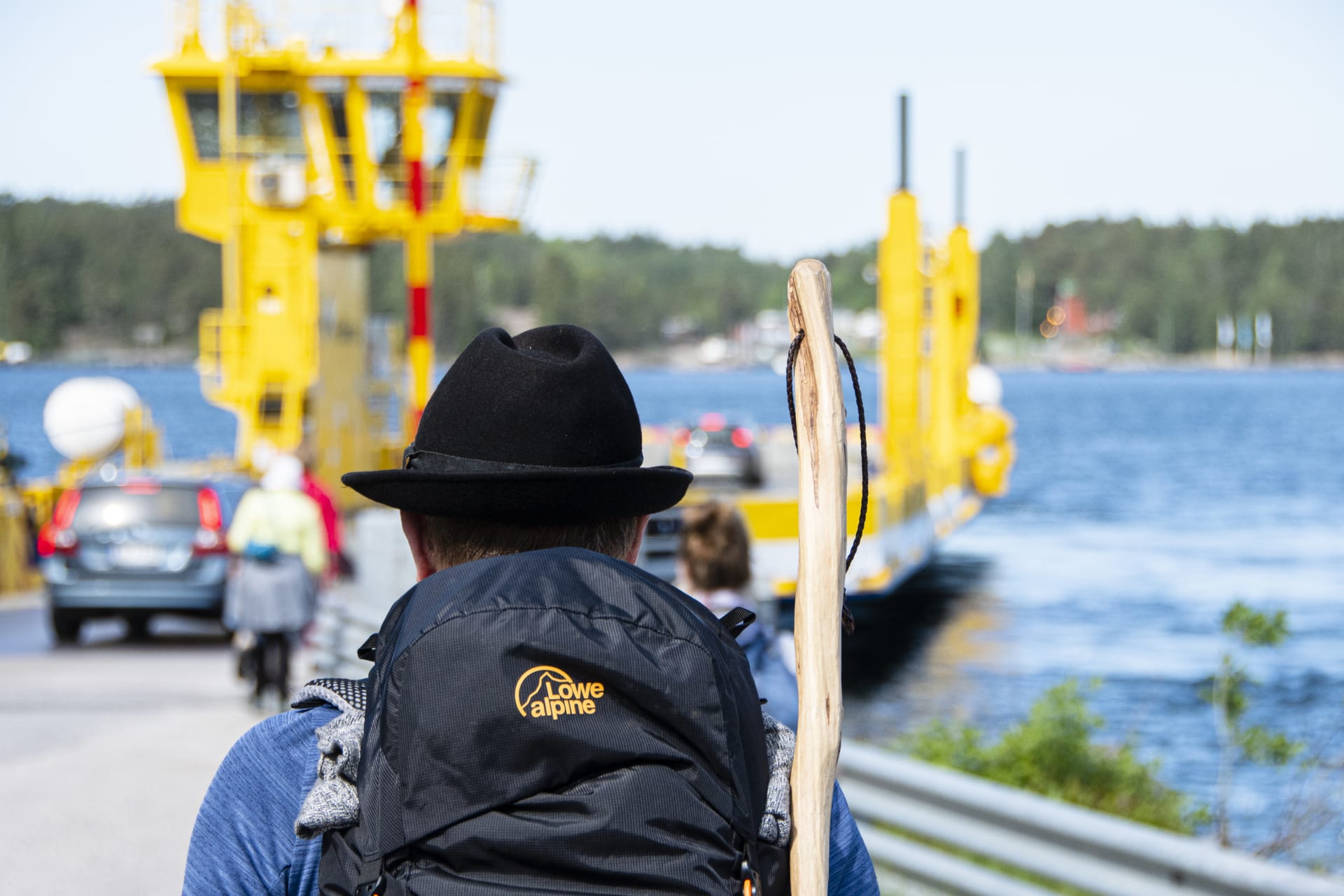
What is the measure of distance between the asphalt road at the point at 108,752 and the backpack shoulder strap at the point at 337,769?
5.05 meters

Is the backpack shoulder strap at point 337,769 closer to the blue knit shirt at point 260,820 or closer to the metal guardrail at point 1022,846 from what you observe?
the blue knit shirt at point 260,820

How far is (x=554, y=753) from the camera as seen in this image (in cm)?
147

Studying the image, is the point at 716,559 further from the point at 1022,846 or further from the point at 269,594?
the point at 269,594

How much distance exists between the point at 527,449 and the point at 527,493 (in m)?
0.08

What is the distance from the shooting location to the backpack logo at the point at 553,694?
148 centimetres

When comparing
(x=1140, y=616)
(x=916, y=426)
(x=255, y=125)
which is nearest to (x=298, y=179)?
(x=255, y=125)

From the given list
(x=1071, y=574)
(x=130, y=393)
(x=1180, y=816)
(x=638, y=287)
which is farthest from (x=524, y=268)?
(x=1180, y=816)

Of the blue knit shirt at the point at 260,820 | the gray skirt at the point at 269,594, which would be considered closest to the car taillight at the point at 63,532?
the gray skirt at the point at 269,594

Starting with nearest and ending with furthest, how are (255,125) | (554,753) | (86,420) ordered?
(554,753), (86,420), (255,125)

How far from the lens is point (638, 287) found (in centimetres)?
19812

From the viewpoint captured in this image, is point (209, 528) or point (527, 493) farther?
point (209, 528)

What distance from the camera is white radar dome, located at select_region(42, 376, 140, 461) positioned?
19203mm

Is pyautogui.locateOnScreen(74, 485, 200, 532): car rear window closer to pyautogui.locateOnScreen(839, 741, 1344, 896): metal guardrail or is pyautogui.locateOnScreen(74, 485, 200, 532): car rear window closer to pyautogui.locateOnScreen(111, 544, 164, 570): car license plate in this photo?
pyautogui.locateOnScreen(111, 544, 164, 570): car license plate

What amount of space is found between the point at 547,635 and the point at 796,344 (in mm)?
501
